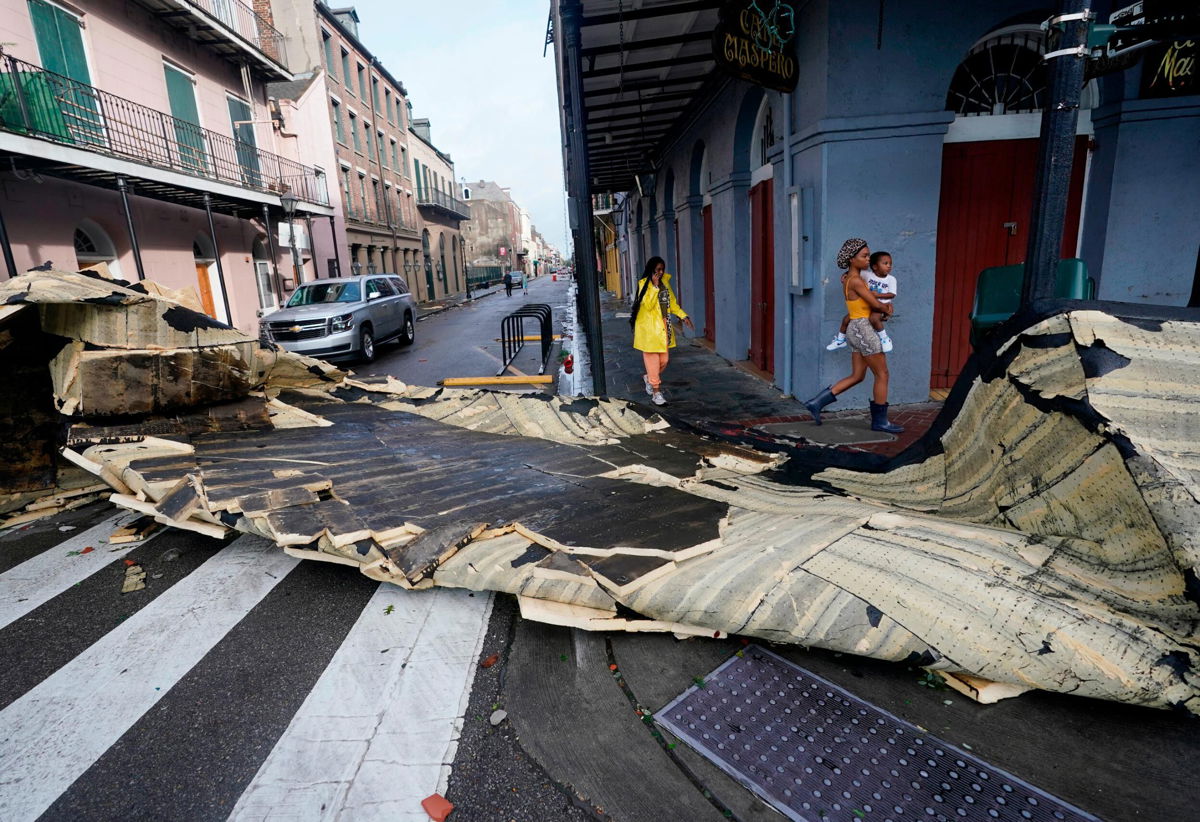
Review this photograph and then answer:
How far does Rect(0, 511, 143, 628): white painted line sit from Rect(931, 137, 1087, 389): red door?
7496 mm

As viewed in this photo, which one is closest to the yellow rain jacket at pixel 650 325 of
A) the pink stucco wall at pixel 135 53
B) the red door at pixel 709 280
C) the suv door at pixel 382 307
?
the red door at pixel 709 280

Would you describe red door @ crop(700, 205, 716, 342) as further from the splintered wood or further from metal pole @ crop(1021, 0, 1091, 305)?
metal pole @ crop(1021, 0, 1091, 305)

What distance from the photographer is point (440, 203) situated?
146 ft

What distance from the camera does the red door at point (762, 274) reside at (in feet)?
28.8

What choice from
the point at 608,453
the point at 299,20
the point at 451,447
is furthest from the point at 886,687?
the point at 299,20

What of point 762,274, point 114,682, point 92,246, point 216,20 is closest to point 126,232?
point 92,246

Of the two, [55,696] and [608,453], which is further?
[608,453]

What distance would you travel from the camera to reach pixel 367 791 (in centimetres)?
208

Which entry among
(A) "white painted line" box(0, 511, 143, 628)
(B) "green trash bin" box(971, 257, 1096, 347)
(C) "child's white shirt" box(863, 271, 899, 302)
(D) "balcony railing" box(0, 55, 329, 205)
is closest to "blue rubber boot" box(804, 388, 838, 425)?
(C) "child's white shirt" box(863, 271, 899, 302)

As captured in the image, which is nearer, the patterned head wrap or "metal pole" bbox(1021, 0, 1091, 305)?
"metal pole" bbox(1021, 0, 1091, 305)

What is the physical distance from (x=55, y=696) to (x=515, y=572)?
204 cm

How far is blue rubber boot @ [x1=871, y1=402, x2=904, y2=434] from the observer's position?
618 cm

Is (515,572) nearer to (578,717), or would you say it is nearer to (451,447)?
(578,717)

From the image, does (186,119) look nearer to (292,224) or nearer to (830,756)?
(292,224)
